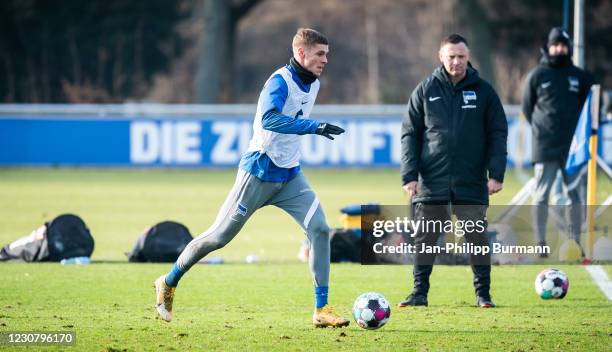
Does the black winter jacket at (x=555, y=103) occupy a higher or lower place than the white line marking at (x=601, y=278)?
higher

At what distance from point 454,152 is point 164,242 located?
173 inches

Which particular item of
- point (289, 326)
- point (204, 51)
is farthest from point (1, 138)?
point (289, 326)

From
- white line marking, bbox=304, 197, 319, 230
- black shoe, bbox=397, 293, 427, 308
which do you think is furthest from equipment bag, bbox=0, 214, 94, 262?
white line marking, bbox=304, 197, 319, 230

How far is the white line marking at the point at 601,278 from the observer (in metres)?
11.0

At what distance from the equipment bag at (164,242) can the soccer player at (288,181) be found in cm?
404

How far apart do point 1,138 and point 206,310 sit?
2054 centimetres

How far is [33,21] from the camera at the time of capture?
143 feet

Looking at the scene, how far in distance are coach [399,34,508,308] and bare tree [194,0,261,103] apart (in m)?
28.2

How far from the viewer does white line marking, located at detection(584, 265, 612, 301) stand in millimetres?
10996

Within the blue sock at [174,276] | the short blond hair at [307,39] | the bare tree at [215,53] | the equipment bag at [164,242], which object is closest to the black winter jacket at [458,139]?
the short blond hair at [307,39]

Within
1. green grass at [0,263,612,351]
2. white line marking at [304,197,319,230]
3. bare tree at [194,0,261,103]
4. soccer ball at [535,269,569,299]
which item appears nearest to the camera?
green grass at [0,263,612,351]

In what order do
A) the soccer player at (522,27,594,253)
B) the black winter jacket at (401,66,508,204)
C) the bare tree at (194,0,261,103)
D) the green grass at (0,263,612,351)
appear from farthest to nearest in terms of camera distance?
1. the bare tree at (194,0,261,103)
2. the soccer player at (522,27,594,253)
3. the black winter jacket at (401,66,508,204)
4. the green grass at (0,263,612,351)

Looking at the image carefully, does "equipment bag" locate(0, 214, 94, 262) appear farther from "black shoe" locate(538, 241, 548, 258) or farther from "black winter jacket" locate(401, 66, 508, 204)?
"black shoe" locate(538, 241, 548, 258)

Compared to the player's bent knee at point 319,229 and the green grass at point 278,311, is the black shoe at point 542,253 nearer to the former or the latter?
the green grass at point 278,311
